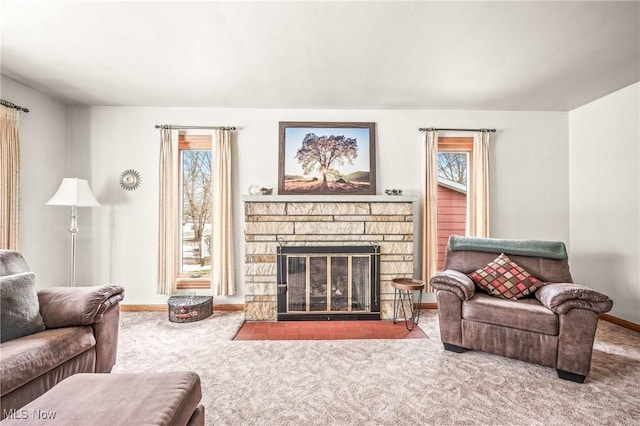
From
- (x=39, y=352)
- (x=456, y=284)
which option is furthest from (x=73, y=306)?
(x=456, y=284)

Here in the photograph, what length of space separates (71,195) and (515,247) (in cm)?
456

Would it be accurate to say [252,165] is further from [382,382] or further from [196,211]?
[382,382]

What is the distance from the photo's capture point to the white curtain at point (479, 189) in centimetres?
387

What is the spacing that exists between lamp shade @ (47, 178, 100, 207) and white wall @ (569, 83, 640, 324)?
5801mm

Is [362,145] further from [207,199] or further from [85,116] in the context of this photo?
[85,116]

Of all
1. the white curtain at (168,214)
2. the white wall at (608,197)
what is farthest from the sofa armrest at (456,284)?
the white curtain at (168,214)

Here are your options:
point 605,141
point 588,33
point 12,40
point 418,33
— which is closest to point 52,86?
point 12,40

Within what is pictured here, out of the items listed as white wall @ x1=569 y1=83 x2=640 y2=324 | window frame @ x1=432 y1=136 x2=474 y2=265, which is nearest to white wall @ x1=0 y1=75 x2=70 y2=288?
window frame @ x1=432 y1=136 x2=474 y2=265

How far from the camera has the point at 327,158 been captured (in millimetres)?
3857

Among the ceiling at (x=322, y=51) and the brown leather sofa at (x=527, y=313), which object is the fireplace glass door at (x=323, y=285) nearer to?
the brown leather sofa at (x=527, y=313)

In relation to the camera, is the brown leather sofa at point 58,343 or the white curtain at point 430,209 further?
the white curtain at point 430,209

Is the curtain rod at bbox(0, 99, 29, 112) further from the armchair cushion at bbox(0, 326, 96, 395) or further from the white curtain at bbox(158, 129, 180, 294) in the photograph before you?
the armchair cushion at bbox(0, 326, 96, 395)

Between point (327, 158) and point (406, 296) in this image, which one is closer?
point (406, 296)

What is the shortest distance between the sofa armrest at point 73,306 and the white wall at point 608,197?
4916 mm
